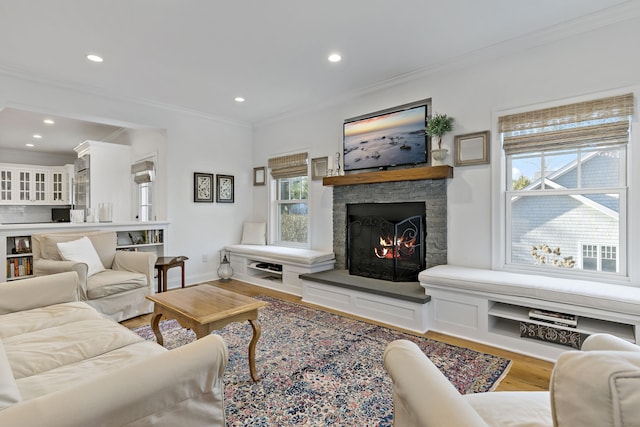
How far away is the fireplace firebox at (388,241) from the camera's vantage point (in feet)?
12.1

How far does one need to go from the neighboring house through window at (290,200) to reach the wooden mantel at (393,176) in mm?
762

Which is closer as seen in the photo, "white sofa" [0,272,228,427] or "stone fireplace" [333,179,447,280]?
"white sofa" [0,272,228,427]

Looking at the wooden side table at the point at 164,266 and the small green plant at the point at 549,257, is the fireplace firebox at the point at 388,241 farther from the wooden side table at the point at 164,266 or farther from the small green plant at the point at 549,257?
the wooden side table at the point at 164,266

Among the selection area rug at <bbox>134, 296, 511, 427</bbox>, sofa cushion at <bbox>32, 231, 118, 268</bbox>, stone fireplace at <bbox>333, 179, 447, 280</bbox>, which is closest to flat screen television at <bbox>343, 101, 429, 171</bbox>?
stone fireplace at <bbox>333, 179, 447, 280</bbox>

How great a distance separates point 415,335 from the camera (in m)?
2.96

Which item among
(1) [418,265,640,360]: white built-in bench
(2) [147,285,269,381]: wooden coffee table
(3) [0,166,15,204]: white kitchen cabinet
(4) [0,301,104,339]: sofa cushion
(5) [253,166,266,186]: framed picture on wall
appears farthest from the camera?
(3) [0,166,15,204]: white kitchen cabinet

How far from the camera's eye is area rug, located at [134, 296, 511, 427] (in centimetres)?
183

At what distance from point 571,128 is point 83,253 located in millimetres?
4779

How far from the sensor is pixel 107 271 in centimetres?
354

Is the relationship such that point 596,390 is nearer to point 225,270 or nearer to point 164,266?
point 164,266

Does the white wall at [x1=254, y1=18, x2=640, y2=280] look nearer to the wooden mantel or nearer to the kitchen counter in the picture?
the wooden mantel

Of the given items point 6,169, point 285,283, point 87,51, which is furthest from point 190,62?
point 6,169

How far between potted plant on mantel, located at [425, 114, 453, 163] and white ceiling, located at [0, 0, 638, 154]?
22.8 inches

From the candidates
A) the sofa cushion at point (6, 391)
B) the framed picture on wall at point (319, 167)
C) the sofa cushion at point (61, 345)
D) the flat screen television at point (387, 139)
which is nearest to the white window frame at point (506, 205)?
the flat screen television at point (387, 139)
